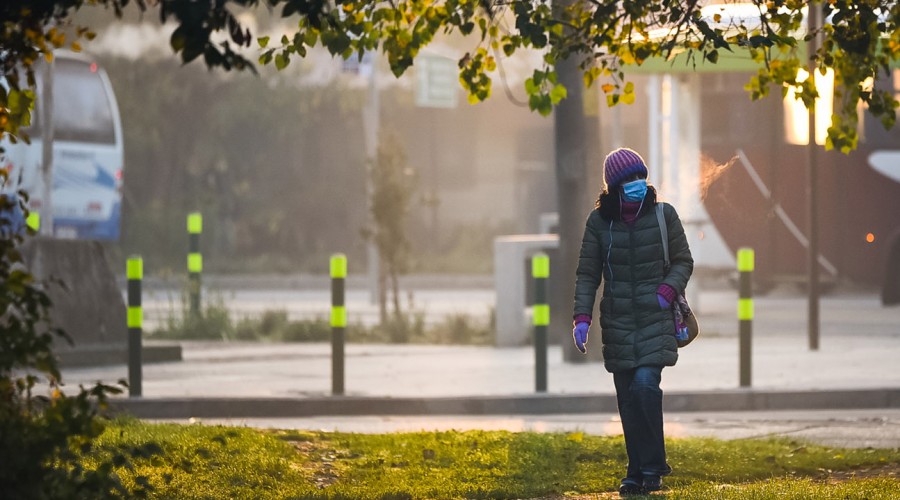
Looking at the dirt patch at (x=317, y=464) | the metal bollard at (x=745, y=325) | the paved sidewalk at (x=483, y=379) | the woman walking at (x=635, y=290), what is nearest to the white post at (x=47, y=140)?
the paved sidewalk at (x=483, y=379)

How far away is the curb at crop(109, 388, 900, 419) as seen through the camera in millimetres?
11531

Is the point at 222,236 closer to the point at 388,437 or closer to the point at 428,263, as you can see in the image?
the point at 428,263

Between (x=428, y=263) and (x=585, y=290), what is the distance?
25.5m

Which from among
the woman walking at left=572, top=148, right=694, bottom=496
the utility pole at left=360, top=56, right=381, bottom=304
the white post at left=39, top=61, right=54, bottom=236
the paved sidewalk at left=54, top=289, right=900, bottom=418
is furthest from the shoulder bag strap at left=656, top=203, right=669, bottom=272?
the utility pole at left=360, top=56, right=381, bottom=304

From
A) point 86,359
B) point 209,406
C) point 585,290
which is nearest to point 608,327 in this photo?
point 585,290

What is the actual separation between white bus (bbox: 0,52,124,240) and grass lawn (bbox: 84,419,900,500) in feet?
55.0

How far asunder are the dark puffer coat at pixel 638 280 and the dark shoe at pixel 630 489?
506mm

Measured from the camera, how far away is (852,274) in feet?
77.3

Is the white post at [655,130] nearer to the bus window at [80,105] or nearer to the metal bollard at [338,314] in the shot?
the bus window at [80,105]

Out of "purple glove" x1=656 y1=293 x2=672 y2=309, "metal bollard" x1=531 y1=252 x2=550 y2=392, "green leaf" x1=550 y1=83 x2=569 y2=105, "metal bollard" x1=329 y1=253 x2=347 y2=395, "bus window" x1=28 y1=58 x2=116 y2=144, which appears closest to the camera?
"purple glove" x1=656 y1=293 x2=672 y2=309

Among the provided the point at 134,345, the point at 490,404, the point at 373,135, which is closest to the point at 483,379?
the point at 490,404

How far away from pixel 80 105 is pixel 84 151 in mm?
728

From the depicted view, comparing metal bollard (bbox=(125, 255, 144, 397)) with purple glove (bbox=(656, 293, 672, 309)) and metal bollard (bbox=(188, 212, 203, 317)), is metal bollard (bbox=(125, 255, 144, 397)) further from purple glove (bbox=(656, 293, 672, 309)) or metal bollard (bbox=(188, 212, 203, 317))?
metal bollard (bbox=(188, 212, 203, 317))

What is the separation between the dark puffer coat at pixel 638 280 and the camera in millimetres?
7395
